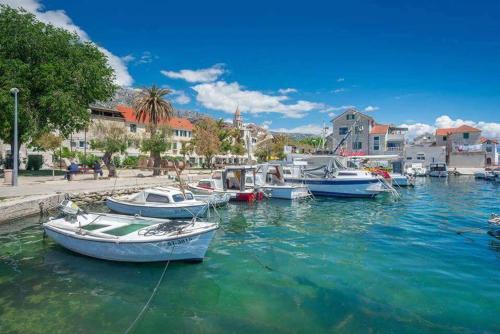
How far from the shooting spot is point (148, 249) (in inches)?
454

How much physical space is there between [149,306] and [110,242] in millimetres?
3525

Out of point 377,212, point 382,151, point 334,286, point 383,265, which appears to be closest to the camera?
point 334,286

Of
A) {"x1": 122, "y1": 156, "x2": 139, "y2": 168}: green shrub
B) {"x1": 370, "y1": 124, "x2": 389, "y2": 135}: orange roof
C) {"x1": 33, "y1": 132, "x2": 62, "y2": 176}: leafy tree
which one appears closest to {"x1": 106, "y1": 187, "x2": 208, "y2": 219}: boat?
{"x1": 33, "y1": 132, "x2": 62, "y2": 176}: leafy tree

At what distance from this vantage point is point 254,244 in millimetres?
15234

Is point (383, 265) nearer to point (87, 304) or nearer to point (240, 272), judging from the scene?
point (240, 272)

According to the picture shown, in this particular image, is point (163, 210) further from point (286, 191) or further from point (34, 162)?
point (34, 162)

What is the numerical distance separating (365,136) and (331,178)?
46818 millimetres

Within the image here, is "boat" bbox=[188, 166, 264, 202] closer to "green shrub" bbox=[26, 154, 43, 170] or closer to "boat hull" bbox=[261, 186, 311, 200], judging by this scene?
"boat hull" bbox=[261, 186, 311, 200]

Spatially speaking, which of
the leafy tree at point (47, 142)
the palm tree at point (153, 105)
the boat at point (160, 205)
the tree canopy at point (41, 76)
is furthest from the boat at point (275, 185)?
the leafy tree at point (47, 142)

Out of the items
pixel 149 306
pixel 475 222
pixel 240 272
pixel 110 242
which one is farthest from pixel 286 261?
pixel 475 222

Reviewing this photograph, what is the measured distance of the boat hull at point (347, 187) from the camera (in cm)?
3097

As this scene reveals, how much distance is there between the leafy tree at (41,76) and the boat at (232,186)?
60.8ft

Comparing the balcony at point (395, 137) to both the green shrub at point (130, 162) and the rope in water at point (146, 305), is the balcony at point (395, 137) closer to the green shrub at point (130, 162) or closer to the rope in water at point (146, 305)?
the green shrub at point (130, 162)

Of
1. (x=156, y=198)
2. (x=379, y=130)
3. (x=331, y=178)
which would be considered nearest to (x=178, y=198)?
(x=156, y=198)
